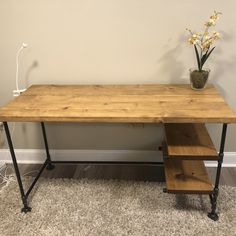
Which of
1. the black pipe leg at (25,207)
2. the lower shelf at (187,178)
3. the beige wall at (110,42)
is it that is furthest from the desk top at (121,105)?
the black pipe leg at (25,207)

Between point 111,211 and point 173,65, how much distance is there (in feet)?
3.59

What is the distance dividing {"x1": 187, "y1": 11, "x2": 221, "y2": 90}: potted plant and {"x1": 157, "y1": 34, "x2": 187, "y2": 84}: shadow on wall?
136 millimetres

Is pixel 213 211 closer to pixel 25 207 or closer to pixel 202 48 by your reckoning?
pixel 202 48

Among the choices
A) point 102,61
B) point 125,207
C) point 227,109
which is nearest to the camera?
point 227,109

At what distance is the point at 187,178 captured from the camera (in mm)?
1731

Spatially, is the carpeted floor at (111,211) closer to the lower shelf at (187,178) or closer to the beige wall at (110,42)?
the lower shelf at (187,178)

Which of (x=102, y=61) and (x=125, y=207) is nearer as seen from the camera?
(x=125, y=207)

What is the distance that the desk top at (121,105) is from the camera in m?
1.46

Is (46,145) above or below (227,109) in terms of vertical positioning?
below

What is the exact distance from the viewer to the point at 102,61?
1.97 m

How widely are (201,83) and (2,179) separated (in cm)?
170

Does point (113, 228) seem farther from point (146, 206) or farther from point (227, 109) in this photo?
point (227, 109)

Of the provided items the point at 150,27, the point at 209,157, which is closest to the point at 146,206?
the point at 209,157

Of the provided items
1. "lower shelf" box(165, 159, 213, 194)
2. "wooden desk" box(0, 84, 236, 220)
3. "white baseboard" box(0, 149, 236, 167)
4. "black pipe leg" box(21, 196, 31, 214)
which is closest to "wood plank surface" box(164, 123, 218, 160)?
"wooden desk" box(0, 84, 236, 220)
